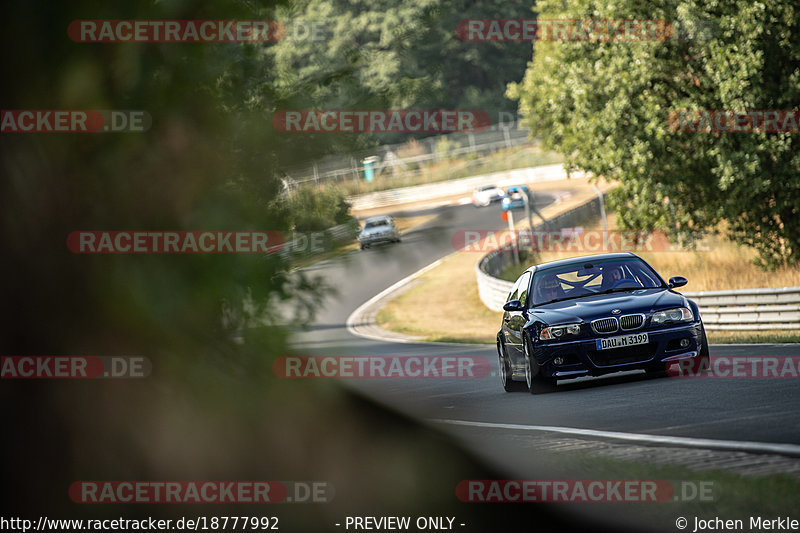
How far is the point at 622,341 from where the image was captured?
11.7 meters

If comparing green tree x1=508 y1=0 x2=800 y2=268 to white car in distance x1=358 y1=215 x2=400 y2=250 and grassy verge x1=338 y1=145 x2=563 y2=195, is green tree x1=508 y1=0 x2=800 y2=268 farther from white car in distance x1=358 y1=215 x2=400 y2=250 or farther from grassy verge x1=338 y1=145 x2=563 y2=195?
grassy verge x1=338 y1=145 x2=563 y2=195

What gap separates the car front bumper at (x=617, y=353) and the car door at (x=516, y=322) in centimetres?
69

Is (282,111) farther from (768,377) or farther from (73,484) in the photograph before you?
(768,377)

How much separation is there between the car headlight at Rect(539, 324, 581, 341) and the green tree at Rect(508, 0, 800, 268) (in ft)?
46.1

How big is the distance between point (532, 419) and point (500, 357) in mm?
4016

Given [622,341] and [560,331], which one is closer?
[622,341]

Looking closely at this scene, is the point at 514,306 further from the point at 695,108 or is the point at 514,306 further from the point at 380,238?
the point at 695,108

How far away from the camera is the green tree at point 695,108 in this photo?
79.4 ft

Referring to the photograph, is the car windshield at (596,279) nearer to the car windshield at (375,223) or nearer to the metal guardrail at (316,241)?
the car windshield at (375,223)

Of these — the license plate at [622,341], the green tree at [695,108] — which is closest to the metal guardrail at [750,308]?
the green tree at [695,108]

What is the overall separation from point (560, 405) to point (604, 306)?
1.61m

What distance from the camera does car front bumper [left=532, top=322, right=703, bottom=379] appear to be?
461 inches

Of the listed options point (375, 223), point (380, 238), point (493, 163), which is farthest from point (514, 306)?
point (493, 163)

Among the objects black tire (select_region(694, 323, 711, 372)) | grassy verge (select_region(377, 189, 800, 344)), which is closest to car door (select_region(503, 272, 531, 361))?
black tire (select_region(694, 323, 711, 372))
